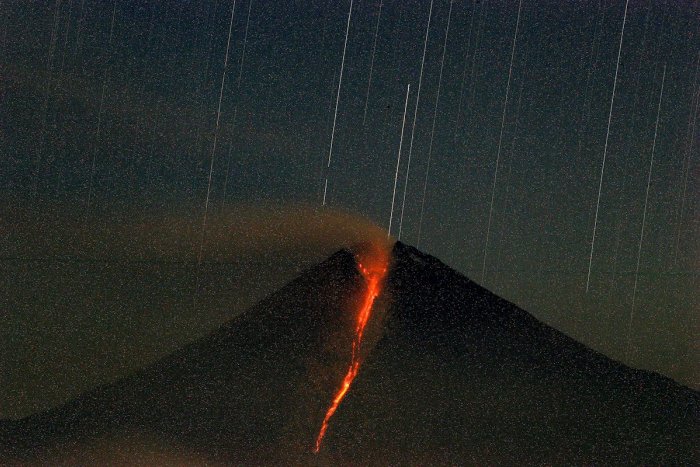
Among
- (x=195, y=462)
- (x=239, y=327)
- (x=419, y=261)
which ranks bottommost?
(x=195, y=462)

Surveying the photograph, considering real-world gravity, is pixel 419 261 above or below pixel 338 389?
above

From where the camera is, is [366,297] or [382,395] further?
[366,297]

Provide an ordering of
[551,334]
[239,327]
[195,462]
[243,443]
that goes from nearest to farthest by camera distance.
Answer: [195,462], [243,443], [239,327], [551,334]

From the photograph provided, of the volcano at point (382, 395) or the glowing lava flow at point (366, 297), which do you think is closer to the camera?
the volcano at point (382, 395)

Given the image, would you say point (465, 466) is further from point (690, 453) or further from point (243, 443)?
point (690, 453)

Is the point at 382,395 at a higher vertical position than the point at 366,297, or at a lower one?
lower

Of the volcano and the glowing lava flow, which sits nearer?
the volcano

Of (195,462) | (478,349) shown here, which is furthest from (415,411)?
(195,462)

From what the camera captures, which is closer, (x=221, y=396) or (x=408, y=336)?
(x=221, y=396)
